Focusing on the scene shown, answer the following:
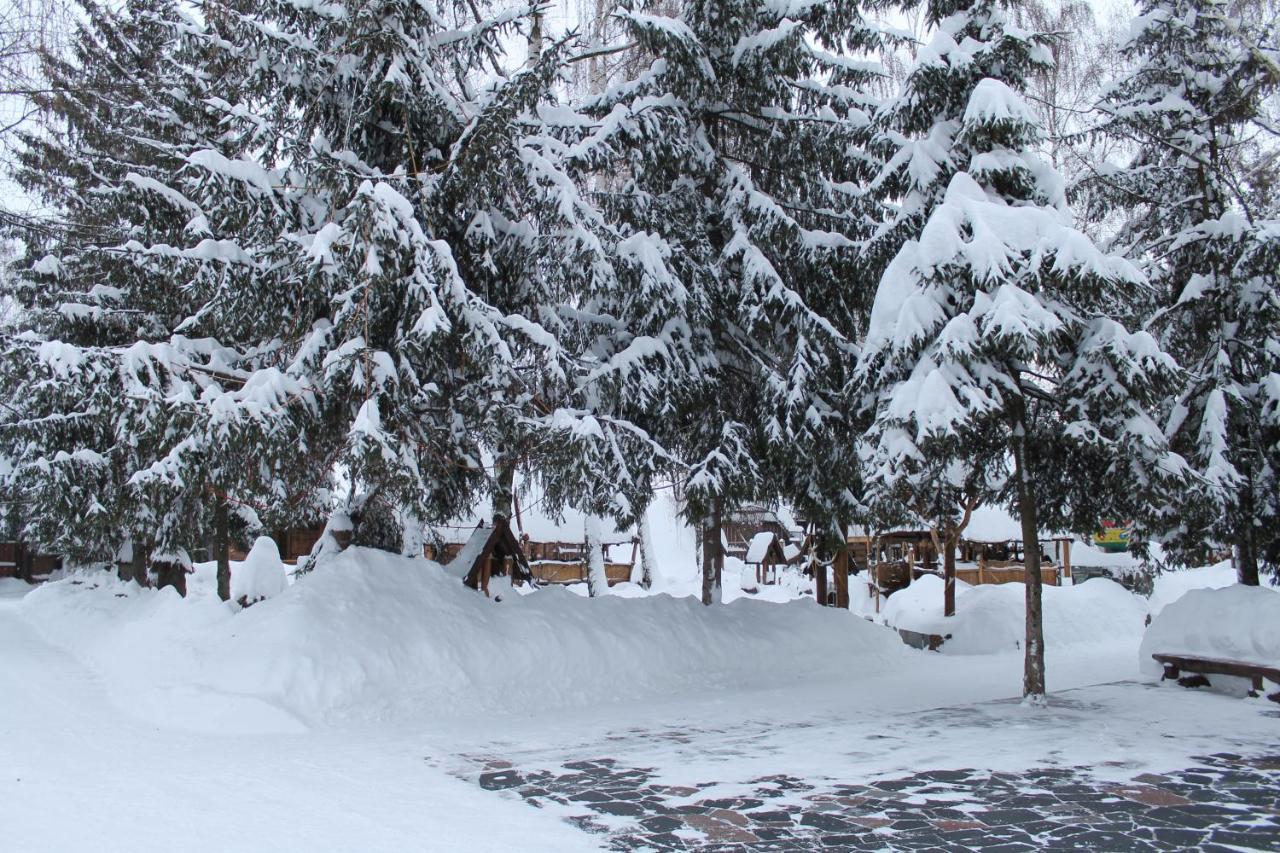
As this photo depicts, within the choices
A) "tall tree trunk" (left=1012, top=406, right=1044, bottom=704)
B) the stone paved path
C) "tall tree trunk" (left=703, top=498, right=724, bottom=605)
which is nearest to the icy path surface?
the stone paved path

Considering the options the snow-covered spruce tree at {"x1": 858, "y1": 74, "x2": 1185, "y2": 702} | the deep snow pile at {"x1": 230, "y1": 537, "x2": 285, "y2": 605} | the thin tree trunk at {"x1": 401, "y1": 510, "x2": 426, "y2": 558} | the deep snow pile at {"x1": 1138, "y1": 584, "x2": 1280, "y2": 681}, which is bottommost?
the deep snow pile at {"x1": 1138, "y1": 584, "x2": 1280, "y2": 681}

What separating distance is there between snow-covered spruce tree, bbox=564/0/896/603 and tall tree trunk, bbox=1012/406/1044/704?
103 inches

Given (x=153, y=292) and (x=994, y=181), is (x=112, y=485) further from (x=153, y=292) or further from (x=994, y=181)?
(x=994, y=181)

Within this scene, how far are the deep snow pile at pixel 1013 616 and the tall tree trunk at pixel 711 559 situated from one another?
209 inches

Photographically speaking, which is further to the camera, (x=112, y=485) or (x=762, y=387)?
(x=112, y=485)

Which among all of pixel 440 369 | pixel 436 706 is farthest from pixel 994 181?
pixel 436 706

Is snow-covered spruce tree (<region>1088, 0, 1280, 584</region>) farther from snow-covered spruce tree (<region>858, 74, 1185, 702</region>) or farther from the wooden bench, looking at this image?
snow-covered spruce tree (<region>858, 74, 1185, 702</region>)

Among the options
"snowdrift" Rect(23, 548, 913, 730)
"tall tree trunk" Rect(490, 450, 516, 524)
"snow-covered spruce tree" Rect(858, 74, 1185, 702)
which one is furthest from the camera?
"tall tree trunk" Rect(490, 450, 516, 524)

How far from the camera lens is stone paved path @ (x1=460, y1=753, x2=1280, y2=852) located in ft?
17.9

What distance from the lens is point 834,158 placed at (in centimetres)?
1355

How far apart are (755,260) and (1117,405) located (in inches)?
186

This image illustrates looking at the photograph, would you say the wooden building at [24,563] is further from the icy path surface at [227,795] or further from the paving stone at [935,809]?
the paving stone at [935,809]

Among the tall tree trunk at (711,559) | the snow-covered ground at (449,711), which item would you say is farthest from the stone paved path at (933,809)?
the tall tree trunk at (711,559)

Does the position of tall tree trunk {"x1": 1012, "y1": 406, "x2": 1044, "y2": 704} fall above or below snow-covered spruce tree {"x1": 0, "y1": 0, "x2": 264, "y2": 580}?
below
